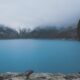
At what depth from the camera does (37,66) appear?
1129cm

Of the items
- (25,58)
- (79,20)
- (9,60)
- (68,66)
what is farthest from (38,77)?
(79,20)

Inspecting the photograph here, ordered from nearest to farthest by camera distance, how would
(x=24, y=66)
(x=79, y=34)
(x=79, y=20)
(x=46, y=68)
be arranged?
(x=46, y=68), (x=24, y=66), (x=79, y=20), (x=79, y=34)

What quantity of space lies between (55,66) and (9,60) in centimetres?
253

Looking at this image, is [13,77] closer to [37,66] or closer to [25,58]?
[37,66]

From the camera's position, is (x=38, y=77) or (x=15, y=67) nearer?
(x=38, y=77)

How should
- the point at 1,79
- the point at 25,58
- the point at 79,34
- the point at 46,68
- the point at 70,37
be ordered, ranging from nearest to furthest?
the point at 1,79, the point at 46,68, the point at 25,58, the point at 79,34, the point at 70,37

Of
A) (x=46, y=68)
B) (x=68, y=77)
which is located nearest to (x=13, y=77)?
(x=68, y=77)

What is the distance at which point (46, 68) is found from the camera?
36.2 ft

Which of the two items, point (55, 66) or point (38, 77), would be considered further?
point (55, 66)

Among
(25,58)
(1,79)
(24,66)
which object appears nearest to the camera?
(1,79)

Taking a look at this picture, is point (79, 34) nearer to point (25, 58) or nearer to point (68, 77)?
point (25, 58)

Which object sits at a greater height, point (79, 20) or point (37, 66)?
point (79, 20)

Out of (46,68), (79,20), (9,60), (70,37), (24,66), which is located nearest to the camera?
(46,68)

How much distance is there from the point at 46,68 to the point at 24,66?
1.26 m
